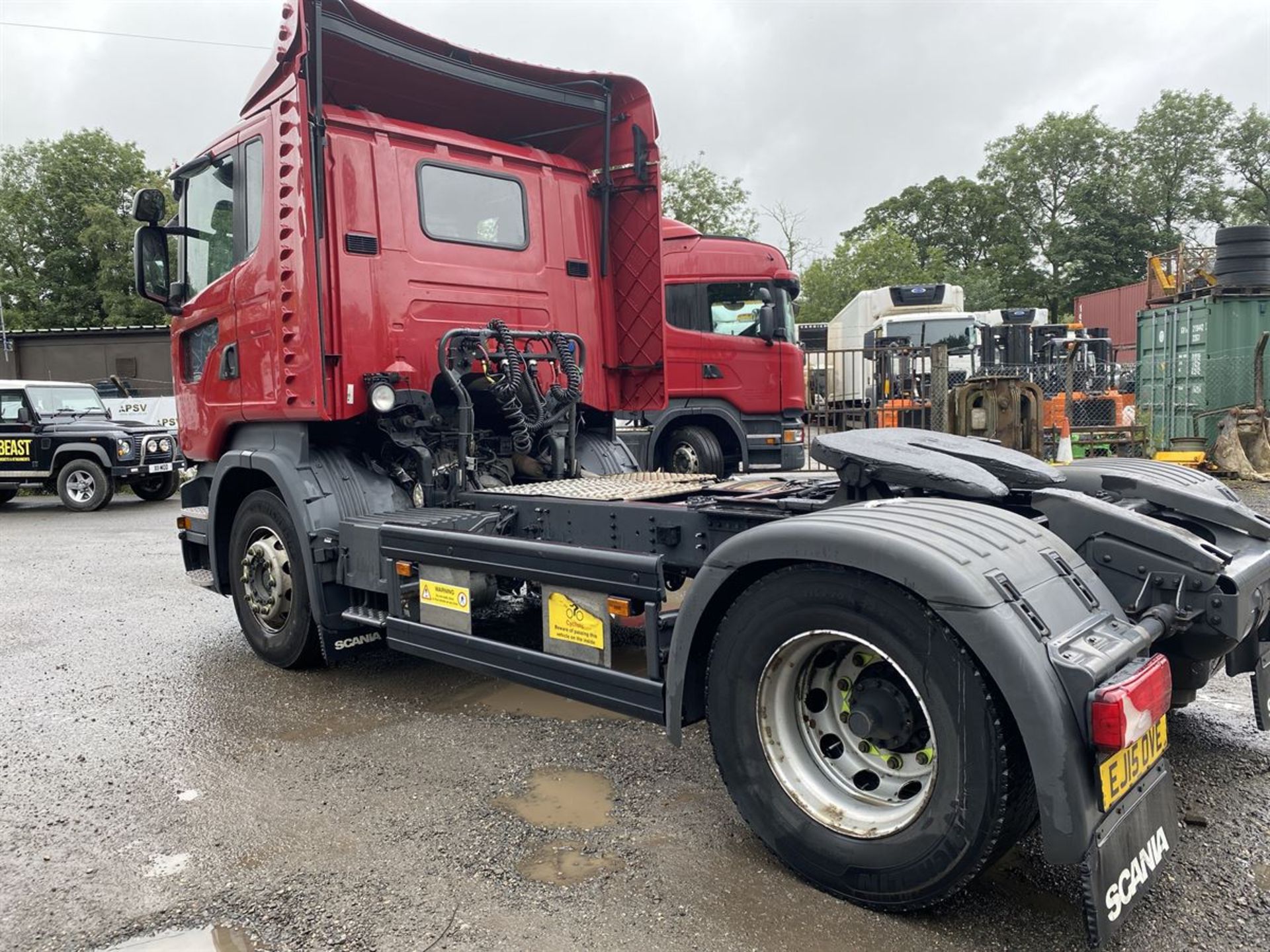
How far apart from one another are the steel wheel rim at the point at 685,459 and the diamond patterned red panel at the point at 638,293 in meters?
5.18

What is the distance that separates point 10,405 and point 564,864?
15.5m

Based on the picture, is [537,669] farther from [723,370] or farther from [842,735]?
[723,370]

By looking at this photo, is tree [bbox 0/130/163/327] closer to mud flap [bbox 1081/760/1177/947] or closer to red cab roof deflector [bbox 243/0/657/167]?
red cab roof deflector [bbox 243/0/657/167]

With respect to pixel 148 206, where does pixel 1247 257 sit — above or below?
above

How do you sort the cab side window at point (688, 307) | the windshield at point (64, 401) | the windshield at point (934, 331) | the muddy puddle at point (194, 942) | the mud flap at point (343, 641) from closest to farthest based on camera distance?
1. the muddy puddle at point (194, 942)
2. the mud flap at point (343, 641)
3. the cab side window at point (688, 307)
4. the windshield at point (64, 401)
5. the windshield at point (934, 331)

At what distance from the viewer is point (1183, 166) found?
5084 cm

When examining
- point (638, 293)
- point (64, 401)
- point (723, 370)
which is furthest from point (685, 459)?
point (64, 401)

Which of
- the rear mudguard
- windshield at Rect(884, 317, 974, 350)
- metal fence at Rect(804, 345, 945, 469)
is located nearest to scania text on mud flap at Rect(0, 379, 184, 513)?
metal fence at Rect(804, 345, 945, 469)

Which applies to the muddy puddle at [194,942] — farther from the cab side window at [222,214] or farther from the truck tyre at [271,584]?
the cab side window at [222,214]

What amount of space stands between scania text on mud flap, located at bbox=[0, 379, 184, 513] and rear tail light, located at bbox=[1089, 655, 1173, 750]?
15217 mm

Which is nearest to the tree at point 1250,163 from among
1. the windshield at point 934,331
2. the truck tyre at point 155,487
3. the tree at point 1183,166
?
the tree at point 1183,166

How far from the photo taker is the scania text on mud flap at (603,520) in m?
2.34

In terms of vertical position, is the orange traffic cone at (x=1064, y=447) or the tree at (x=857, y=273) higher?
the tree at (x=857, y=273)

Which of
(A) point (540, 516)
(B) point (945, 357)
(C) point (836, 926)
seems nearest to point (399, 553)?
(A) point (540, 516)
